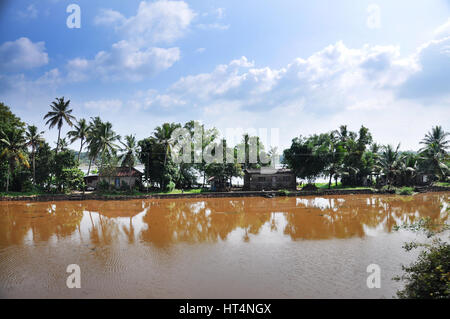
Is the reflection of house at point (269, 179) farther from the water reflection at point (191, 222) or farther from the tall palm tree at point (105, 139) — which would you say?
the tall palm tree at point (105, 139)

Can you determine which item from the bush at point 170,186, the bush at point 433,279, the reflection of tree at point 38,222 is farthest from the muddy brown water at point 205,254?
the bush at point 170,186

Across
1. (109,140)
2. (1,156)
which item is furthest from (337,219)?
(1,156)

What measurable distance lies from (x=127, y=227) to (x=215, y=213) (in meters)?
6.64

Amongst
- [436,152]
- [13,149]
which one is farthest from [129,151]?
[436,152]

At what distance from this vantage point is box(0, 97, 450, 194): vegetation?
93.4ft

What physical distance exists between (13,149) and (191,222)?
23170 millimetres

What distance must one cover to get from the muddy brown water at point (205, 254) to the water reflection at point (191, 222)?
0.06 m

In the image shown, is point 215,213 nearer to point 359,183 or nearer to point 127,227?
point 127,227

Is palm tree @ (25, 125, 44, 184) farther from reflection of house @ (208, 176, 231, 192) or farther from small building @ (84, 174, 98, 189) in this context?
reflection of house @ (208, 176, 231, 192)

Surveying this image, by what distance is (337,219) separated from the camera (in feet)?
52.9

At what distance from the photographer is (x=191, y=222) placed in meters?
16.0

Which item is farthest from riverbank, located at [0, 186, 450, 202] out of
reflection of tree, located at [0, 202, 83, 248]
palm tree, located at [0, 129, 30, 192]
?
reflection of tree, located at [0, 202, 83, 248]

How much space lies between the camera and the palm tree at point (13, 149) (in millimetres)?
26109

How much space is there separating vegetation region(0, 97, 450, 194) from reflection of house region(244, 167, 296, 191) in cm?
141
